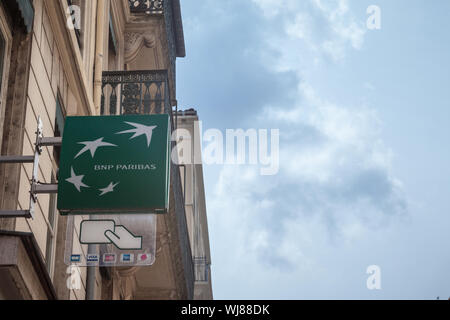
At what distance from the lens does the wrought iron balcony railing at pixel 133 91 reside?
1392 cm

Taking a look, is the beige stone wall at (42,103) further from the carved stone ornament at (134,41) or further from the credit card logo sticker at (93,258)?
the carved stone ornament at (134,41)

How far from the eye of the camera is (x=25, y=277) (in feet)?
22.9

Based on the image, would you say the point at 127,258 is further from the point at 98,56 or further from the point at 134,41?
the point at 134,41

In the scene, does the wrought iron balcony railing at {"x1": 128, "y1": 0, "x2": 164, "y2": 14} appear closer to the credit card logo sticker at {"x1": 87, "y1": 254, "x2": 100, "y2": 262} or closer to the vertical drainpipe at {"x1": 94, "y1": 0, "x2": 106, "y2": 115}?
the vertical drainpipe at {"x1": 94, "y1": 0, "x2": 106, "y2": 115}

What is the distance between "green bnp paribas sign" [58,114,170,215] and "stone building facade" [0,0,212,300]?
1.87 feet

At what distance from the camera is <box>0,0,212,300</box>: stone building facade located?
7.65 metres

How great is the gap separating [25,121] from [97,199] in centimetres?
192

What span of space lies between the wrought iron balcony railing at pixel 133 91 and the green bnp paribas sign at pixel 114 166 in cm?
653

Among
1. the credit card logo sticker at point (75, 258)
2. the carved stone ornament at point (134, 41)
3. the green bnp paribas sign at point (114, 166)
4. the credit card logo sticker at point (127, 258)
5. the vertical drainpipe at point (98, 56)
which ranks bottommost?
the credit card logo sticker at point (127, 258)

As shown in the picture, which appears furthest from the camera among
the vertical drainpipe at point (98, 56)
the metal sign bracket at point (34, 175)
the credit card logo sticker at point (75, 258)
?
the vertical drainpipe at point (98, 56)

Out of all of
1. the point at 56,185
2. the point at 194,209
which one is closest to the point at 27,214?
the point at 56,185

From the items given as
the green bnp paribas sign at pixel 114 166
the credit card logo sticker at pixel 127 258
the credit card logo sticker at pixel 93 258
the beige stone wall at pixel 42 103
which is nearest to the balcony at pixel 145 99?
the beige stone wall at pixel 42 103

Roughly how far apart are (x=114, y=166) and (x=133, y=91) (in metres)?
7.06

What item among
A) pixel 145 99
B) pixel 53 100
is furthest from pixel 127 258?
pixel 145 99
